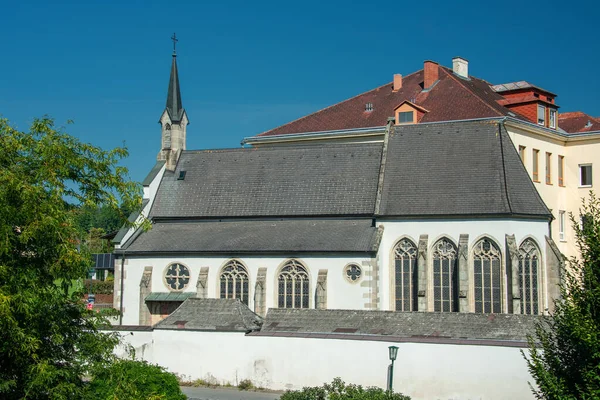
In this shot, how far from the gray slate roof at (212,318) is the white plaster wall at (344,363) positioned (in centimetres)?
32

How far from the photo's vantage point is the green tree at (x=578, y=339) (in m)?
17.9

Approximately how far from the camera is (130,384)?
1942 cm

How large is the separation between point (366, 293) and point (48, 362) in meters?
22.7

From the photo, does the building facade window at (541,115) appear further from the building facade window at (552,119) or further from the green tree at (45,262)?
the green tree at (45,262)

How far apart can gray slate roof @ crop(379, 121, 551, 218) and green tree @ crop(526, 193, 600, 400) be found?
20.5 meters

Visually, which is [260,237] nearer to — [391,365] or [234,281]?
[234,281]

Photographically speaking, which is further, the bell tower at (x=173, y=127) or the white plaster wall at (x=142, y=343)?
the bell tower at (x=173, y=127)

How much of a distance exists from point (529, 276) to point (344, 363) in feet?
47.0

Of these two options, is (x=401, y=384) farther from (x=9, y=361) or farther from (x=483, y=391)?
(x=9, y=361)

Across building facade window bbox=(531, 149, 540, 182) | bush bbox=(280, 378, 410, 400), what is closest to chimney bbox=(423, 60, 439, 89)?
building facade window bbox=(531, 149, 540, 182)

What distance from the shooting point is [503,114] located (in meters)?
52.0

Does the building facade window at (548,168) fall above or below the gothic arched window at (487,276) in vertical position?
above

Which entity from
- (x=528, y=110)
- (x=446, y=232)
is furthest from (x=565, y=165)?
(x=446, y=232)

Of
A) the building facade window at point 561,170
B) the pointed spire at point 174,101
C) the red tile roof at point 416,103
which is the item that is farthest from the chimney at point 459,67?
the pointed spire at point 174,101
